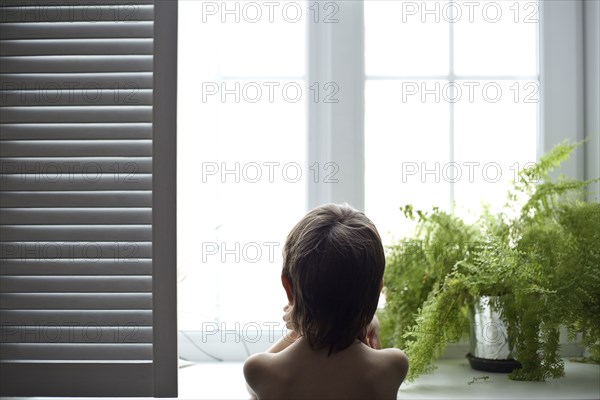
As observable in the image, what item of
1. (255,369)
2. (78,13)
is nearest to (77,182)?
(78,13)

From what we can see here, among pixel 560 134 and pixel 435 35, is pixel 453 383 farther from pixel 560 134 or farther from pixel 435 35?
pixel 435 35

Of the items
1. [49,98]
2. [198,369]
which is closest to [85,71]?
[49,98]

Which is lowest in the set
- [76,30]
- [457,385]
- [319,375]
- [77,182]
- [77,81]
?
[457,385]

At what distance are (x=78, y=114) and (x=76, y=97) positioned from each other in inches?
1.4

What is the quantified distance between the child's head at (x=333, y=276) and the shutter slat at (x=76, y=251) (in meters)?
0.44

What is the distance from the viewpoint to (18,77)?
146cm

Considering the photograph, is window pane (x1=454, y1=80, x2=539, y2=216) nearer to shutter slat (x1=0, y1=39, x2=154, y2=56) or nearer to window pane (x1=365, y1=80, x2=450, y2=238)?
window pane (x1=365, y1=80, x2=450, y2=238)

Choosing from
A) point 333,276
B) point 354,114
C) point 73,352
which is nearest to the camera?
point 333,276

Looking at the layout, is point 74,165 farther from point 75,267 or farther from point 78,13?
point 78,13

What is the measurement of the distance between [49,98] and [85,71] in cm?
9

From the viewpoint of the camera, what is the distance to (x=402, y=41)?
183 centimetres

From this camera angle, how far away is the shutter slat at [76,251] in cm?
143

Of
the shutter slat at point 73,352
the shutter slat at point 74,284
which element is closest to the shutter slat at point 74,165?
the shutter slat at point 74,284

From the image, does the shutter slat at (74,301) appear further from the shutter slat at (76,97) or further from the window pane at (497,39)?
the window pane at (497,39)
